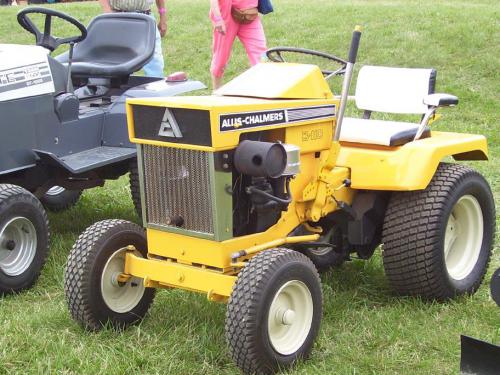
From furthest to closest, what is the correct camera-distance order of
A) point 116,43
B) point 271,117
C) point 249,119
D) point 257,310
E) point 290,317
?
point 116,43 < point 271,117 < point 249,119 < point 290,317 < point 257,310

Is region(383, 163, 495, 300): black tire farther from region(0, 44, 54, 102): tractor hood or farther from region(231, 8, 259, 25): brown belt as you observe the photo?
region(231, 8, 259, 25): brown belt

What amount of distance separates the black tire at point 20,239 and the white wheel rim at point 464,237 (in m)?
2.10

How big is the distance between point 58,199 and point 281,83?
271 centimetres

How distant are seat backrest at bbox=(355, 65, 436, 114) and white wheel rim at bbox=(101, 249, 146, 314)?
170cm

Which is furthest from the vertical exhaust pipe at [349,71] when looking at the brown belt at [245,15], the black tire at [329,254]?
the brown belt at [245,15]

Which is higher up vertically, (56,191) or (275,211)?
(275,211)

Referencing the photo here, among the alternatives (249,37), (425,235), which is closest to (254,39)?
(249,37)

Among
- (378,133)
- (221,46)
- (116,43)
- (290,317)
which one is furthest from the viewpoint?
(221,46)

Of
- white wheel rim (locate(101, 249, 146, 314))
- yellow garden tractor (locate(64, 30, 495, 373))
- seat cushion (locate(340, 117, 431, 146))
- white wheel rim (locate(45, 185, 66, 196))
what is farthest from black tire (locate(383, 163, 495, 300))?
white wheel rim (locate(45, 185, 66, 196))

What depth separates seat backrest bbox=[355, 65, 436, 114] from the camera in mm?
4566

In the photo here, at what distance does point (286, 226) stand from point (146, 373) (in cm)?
92

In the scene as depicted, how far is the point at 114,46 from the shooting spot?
572cm

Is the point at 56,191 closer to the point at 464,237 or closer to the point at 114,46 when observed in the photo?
the point at 114,46

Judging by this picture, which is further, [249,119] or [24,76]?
[24,76]
